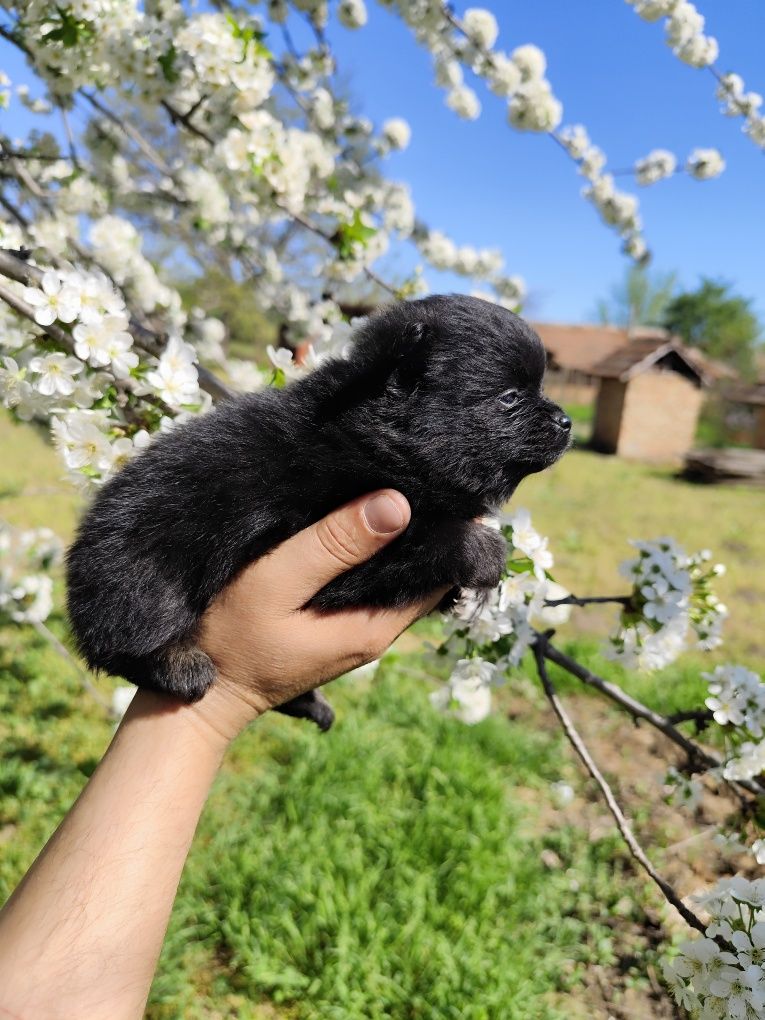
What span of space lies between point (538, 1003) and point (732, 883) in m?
1.49

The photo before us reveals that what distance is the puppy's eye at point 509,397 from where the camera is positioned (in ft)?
6.21

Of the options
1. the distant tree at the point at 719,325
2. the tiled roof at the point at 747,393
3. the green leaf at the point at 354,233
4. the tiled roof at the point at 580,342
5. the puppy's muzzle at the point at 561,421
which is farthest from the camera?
the distant tree at the point at 719,325

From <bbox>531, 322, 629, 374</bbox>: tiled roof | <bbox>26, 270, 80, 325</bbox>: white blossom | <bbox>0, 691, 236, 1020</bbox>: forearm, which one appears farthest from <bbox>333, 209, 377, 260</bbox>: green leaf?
<bbox>531, 322, 629, 374</bbox>: tiled roof

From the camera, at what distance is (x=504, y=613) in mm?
2266

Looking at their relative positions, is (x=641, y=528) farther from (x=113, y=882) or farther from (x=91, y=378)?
(x=113, y=882)

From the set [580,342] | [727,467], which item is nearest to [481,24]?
[727,467]

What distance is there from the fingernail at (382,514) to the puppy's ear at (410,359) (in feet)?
1.21

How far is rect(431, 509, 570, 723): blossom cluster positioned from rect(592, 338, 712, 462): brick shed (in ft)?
68.0

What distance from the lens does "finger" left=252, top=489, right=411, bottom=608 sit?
1708 millimetres

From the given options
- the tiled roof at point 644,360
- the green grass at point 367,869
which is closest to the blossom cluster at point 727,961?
the green grass at point 367,869

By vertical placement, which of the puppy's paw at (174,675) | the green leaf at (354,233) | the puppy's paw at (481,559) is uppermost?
the green leaf at (354,233)

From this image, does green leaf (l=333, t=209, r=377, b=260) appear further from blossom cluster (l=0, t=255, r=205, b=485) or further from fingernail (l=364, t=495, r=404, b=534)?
fingernail (l=364, t=495, r=404, b=534)

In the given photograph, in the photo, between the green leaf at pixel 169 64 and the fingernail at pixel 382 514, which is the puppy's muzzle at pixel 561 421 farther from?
the green leaf at pixel 169 64

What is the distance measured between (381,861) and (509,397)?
257 centimetres
